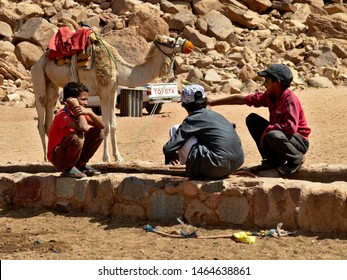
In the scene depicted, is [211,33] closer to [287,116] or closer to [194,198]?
[287,116]

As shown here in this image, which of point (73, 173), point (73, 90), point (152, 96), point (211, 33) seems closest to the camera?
point (73, 90)

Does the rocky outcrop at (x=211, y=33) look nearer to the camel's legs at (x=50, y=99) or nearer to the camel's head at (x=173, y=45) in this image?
the camel's legs at (x=50, y=99)

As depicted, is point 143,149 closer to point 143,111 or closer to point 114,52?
point 114,52

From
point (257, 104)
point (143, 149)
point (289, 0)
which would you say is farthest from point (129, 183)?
point (289, 0)

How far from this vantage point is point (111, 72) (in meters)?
12.3

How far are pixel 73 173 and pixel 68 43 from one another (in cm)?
462

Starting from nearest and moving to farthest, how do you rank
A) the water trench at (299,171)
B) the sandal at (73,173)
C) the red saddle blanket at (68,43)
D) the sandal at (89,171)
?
the water trench at (299,171), the sandal at (73,173), the sandal at (89,171), the red saddle blanket at (68,43)

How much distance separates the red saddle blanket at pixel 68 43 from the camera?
1214 centimetres

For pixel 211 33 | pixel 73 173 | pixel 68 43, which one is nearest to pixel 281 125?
pixel 73 173

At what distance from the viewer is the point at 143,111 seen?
20.5m

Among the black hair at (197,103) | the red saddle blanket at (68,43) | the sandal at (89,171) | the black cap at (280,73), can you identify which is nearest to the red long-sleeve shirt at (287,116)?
the black cap at (280,73)

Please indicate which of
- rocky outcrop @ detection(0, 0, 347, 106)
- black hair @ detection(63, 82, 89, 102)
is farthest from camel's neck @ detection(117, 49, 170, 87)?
rocky outcrop @ detection(0, 0, 347, 106)

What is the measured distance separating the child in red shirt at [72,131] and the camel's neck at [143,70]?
4.47 metres

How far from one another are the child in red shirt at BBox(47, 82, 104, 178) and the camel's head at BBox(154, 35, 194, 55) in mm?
4406
